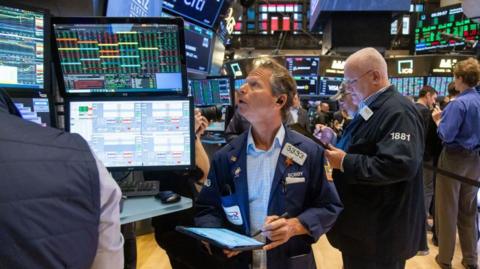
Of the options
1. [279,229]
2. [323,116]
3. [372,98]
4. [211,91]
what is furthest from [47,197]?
[323,116]

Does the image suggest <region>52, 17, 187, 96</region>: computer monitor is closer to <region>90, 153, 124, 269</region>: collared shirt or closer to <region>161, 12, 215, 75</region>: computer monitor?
<region>90, 153, 124, 269</region>: collared shirt

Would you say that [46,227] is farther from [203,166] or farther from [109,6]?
[109,6]

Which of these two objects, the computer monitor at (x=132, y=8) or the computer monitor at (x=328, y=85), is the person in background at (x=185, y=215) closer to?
the computer monitor at (x=132, y=8)

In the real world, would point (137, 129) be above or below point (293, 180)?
above

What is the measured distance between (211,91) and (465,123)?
2735 millimetres

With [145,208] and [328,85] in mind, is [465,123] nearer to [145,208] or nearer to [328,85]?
[145,208]

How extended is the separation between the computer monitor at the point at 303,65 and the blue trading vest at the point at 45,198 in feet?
28.6

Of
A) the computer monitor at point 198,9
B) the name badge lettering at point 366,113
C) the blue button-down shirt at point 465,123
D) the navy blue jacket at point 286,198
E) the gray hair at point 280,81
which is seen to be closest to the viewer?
the navy blue jacket at point 286,198

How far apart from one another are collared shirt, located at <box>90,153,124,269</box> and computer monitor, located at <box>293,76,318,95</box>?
8665 millimetres

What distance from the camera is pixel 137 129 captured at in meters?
2.14

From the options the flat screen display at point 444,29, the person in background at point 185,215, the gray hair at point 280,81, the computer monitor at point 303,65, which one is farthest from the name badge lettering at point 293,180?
the flat screen display at point 444,29

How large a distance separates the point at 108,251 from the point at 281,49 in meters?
19.5

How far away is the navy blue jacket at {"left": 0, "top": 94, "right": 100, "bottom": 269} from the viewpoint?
755 mm

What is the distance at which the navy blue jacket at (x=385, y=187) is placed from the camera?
2076 millimetres
